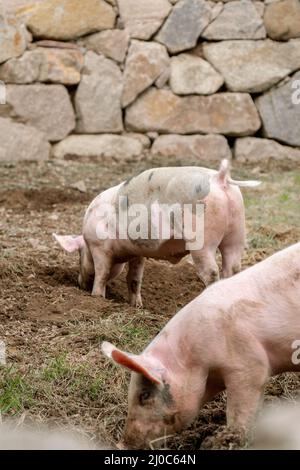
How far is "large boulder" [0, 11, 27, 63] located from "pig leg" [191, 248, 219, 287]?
15.5 ft

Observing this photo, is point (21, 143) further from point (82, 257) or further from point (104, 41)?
point (82, 257)

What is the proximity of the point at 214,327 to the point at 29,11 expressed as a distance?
19.9 feet

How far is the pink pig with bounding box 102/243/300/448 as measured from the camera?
254 centimetres

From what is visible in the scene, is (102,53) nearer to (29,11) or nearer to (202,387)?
(29,11)

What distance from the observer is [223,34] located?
27.8 feet

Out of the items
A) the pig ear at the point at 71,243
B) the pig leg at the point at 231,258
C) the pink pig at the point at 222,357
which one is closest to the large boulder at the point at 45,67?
the pig ear at the point at 71,243

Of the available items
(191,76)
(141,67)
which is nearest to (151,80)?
(141,67)

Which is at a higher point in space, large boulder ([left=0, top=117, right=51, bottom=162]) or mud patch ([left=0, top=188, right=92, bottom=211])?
large boulder ([left=0, top=117, right=51, bottom=162])

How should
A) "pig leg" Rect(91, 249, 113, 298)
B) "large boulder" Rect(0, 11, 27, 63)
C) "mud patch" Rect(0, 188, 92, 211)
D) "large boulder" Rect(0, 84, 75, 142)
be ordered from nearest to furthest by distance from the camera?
"pig leg" Rect(91, 249, 113, 298) → "mud patch" Rect(0, 188, 92, 211) → "large boulder" Rect(0, 11, 27, 63) → "large boulder" Rect(0, 84, 75, 142)

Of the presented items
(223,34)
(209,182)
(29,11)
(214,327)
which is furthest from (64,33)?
(214,327)

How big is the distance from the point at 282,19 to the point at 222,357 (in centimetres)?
657

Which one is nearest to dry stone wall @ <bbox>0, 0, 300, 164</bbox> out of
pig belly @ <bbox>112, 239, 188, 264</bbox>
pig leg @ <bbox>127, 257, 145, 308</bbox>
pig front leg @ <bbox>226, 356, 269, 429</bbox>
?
pig leg @ <bbox>127, 257, 145, 308</bbox>

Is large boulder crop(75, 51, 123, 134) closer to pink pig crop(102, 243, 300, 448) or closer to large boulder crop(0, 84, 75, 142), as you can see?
large boulder crop(0, 84, 75, 142)

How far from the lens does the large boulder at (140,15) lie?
830 cm
